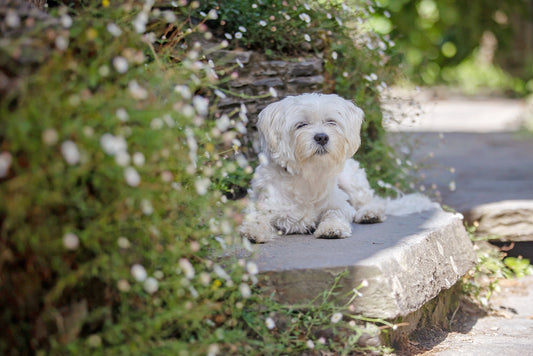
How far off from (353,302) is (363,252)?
31 centimetres

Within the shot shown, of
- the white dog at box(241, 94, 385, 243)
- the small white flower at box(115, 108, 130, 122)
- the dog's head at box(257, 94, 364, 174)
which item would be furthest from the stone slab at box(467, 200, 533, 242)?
the small white flower at box(115, 108, 130, 122)

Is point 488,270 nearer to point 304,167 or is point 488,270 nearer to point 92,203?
point 304,167

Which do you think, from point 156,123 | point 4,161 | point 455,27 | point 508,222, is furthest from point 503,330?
point 455,27

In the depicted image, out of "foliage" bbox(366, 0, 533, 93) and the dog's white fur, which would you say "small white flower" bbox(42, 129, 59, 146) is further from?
"foliage" bbox(366, 0, 533, 93)

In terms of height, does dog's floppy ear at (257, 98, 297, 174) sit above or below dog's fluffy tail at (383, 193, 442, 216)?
above

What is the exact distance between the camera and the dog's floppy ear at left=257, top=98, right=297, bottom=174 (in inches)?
136

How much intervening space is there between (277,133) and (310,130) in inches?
8.1

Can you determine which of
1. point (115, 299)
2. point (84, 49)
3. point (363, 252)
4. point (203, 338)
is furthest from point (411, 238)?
point (84, 49)

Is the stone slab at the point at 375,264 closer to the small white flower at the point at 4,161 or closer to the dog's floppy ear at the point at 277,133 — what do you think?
the dog's floppy ear at the point at 277,133

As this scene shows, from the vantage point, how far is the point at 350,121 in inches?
138

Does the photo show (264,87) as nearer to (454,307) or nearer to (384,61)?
(384,61)

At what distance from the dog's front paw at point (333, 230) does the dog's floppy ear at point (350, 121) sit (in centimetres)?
41

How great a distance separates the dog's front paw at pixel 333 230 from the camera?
343 cm

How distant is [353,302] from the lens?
9.50 feet
